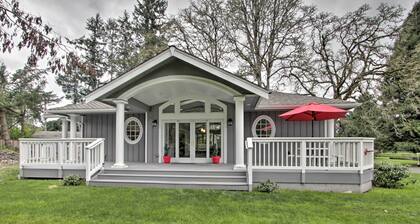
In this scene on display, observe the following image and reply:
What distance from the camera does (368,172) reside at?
313 inches

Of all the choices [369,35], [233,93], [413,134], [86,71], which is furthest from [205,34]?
[86,71]

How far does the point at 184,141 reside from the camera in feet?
35.3

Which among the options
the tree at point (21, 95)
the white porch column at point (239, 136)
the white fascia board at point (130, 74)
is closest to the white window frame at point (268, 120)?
the white porch column at point (239, 136)

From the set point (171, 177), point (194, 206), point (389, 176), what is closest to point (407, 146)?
point (389, 176)

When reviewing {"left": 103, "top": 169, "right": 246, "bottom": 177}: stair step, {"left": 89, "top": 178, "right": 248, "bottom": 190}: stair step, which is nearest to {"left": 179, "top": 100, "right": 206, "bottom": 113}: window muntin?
{"left": 103, "top": 169, "right": 246, "bottom": 177}: stair step

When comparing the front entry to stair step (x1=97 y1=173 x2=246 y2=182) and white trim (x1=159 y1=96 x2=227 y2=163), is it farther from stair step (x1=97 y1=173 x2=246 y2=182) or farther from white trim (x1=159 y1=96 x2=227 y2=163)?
stair step (x1=97 y1=173 x2=246 y2=182)

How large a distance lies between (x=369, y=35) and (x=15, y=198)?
60.8 ft

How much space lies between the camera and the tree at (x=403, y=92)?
50.0 ft

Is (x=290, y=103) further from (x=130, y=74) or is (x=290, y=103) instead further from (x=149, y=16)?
(x=149, y=16)

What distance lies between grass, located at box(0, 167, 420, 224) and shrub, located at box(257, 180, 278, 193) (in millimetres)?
263

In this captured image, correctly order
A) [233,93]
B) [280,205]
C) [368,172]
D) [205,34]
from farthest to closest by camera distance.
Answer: [205,34], [233,93], [368,172], [280,205]

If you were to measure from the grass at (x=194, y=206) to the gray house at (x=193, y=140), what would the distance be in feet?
2.03

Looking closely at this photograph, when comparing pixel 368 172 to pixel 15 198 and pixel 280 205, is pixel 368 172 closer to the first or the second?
pixel 280 205

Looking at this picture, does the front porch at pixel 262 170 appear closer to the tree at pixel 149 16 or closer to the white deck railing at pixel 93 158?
the white deck railing at pixel 93 158
